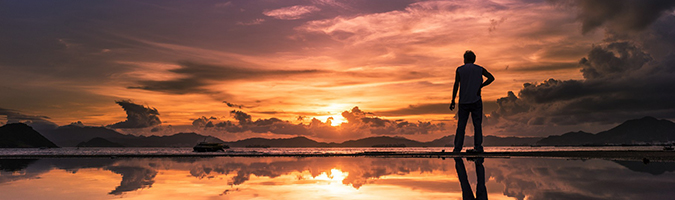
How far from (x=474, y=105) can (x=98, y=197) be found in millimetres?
16991

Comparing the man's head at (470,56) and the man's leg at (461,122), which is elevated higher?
the man's head at (470,56)

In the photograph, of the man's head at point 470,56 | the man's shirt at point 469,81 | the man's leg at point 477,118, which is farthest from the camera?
the man's head at point 470,56

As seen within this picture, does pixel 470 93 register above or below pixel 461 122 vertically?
above

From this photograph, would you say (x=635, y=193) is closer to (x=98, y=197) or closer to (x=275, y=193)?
(x=275, y=193)

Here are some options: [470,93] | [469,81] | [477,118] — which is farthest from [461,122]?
[469,81]

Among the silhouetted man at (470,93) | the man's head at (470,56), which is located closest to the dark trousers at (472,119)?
the silhouetted man at (470,93)

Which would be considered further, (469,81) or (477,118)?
(477,118)

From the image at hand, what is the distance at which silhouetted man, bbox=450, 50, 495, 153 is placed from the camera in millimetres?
21172

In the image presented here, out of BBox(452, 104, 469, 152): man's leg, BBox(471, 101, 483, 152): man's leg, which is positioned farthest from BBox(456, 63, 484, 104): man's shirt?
BBox(452, 104, 469, 152): man's leg

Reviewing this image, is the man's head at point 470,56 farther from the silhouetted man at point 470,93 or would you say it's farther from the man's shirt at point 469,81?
the man's shirt at point 469,81

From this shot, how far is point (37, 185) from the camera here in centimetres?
1099

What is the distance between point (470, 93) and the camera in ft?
70.2

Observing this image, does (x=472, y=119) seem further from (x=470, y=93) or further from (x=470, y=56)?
(x=470, y=56)

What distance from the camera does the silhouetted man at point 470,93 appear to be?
2117cm
